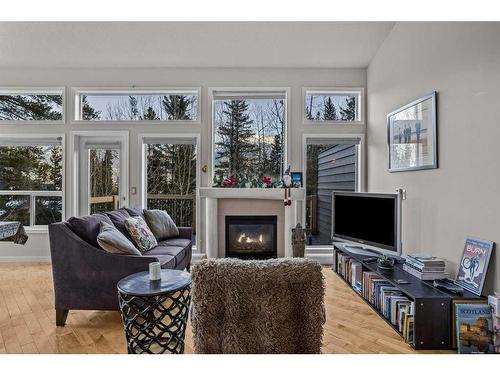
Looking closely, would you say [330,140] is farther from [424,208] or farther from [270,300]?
[270,300]

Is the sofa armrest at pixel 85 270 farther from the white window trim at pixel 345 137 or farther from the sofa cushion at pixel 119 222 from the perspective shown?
the white window trim at pixel 345 137

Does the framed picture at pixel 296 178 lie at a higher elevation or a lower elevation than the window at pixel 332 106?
lower

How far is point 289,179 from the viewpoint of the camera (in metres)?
4.24

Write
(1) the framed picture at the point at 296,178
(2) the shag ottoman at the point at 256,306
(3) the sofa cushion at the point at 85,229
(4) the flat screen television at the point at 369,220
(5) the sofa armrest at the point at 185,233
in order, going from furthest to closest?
(1) the framed picture at the point at 296,178
(5) the sofa armrest at the point at 185,233
(4) the flat screen television at the point at 369,220
(3) the sofa cushion at the point at 85,229
(2) the shag ottoman at the point at 256,306

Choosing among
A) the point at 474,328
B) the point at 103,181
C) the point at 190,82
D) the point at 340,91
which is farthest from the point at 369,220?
the point at 103,181

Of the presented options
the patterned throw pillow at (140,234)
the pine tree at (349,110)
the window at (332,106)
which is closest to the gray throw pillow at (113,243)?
the patterned throw pillow at (140,234)

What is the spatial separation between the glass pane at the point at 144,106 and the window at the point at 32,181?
753 millimetres

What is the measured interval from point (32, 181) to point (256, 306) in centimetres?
474

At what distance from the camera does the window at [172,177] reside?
452 cm

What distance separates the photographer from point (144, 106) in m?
4.52

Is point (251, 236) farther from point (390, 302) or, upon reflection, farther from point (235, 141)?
point (390, 302)

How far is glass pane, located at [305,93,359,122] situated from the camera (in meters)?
4.52

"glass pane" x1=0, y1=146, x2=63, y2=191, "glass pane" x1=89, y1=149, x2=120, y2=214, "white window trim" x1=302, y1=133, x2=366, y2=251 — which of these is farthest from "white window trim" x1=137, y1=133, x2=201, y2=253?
"white window trim" x1=302, y1=133, x2=366, y2=251

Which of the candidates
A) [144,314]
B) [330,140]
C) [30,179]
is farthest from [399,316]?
[30,179]
